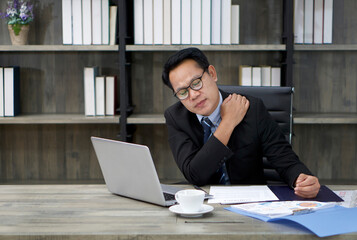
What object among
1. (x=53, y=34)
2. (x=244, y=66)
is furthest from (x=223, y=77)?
(x=53, y=34)

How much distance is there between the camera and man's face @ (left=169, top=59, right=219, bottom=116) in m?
1.88

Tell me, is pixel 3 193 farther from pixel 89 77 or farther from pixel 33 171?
pixel 33 171

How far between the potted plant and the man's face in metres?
1.57

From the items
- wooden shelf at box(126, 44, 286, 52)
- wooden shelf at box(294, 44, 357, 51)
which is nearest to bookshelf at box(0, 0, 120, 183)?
wooden shelf at box(126, 44, 286, 52)

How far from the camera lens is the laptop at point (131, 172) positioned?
1447mm

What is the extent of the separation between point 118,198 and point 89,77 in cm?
162

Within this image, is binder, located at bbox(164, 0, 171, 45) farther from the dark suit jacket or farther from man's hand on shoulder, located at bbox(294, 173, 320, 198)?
man's hand on shoulder, located at bbox(294, 173, 320, 198)

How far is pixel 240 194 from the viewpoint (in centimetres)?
159

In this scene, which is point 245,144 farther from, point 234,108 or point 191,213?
point 191,213

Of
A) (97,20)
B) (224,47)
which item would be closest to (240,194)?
(224,47)

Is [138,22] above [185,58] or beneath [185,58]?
above

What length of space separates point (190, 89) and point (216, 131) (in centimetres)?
19

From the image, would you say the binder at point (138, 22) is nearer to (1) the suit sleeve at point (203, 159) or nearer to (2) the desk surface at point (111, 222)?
(1) the suit sleeve at point (203, 159)

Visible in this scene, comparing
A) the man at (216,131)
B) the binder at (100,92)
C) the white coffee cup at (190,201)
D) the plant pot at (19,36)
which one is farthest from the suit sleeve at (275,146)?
the plant pot at (19,36)
